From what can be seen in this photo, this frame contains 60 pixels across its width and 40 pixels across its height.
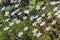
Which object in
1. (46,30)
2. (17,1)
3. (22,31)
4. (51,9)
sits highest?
(17,1)

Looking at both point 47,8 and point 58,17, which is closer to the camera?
point 58,17

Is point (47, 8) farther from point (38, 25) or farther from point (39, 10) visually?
point (38, 25)

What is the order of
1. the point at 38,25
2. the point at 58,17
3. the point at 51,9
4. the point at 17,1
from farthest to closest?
the point at 17,1 < the point at 51,9 < the point at 38,25 < the point at 58,17

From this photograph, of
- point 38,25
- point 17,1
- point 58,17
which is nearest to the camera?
point 58,17

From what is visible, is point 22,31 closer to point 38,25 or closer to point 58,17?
point 38,25

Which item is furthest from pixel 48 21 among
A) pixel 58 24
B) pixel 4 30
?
pixel 4 30

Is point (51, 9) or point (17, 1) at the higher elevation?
point (17, 1)

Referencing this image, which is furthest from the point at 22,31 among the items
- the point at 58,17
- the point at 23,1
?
the point at 23,1

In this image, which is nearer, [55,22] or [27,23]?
[55,22]

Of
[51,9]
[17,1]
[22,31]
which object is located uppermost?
[17,1]
